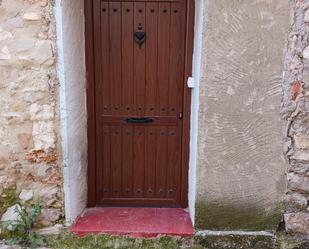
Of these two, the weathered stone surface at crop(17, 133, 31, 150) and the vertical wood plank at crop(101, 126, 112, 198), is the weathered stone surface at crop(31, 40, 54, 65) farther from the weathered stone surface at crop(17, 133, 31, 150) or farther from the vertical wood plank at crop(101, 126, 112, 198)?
the vertical wood plank at crop(101, 126, 112, 198)

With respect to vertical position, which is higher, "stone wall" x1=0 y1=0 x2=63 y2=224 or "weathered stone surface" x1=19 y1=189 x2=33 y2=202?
"stone wall" x1=0 y1=0 x2=63 y2=224

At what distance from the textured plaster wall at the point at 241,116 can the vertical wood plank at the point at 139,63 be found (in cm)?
59

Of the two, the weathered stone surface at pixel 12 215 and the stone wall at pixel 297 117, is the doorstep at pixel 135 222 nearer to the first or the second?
the weathered stone surface at pixel 12 215

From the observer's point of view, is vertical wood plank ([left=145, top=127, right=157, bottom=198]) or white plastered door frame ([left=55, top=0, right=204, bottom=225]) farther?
vertical wood plank ([left=145, top=127, right=157, bottom=198])

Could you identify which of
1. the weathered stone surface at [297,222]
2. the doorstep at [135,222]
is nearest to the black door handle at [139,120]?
the doorstep at [135,222]

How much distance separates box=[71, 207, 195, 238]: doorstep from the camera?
2.85m

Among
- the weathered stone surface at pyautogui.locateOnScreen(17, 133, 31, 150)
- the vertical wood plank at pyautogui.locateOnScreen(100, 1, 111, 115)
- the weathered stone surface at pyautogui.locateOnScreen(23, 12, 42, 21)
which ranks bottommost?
the weathered stone surface at pyautogui.locateOnScreen(17, 133, 31, 150)

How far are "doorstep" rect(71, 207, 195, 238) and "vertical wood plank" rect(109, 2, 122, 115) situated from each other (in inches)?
33.5

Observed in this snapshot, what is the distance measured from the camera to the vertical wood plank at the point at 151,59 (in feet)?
9.70

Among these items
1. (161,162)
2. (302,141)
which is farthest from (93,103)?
(302,141)

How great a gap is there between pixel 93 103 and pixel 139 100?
38 cm

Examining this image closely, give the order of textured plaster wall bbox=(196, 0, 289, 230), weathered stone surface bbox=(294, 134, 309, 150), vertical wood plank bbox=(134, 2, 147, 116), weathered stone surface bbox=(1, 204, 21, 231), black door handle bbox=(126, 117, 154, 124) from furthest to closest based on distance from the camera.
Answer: black door handle bbox=(126, 117, 154, 124) → vertical wood plank bbox=(134, 2, 147, 116) → weathered stone surface bbox=(1, 204, 21, 231) → weathered stone surface bbox=(294, 134, 309, 150) → textured plaster wall bbox=(196, 0, 289, 230)

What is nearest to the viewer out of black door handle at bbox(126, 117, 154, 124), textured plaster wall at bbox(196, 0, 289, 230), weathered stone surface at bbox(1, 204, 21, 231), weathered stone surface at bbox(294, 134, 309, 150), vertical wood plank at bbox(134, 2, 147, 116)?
textured plaster wall at bbox(196, 0, 289, 230)

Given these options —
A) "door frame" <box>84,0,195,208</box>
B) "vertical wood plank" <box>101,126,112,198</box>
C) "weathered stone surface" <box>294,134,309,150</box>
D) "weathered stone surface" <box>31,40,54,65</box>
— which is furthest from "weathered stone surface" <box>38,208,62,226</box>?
"weathered stone surface" <box>294,134,309,150</box>
